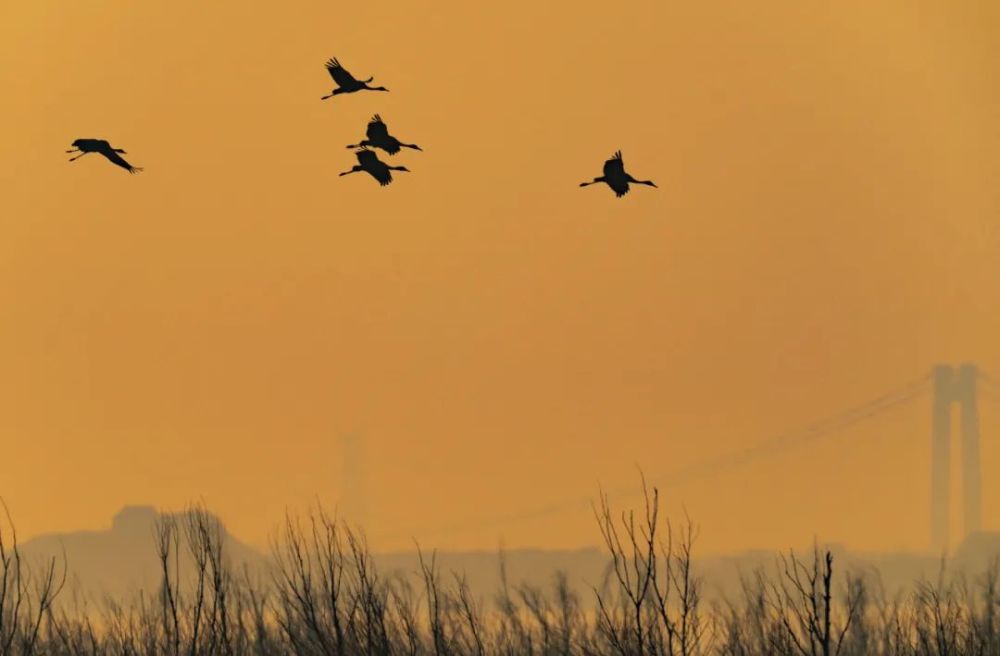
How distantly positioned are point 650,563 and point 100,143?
26.4 ft

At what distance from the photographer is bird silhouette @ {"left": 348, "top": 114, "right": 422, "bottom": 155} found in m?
24.4

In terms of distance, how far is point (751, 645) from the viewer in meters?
43.0

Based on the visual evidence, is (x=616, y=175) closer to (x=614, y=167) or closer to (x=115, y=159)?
(x=614, y=167)

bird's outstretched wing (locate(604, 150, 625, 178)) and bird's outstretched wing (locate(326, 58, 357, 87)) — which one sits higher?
bird's outstretched wing (locate(326, 58, 357, 87))

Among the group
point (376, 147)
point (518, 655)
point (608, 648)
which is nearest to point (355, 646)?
point (376, 147)

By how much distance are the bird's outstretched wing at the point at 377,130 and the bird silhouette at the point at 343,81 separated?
0.45m

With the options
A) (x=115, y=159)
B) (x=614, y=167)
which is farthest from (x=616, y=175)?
(x=115, y=159)

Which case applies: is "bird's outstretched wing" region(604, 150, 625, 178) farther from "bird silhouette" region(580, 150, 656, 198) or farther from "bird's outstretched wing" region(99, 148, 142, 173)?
"bird's outstretched wing" region(99, 148, 142, 173)

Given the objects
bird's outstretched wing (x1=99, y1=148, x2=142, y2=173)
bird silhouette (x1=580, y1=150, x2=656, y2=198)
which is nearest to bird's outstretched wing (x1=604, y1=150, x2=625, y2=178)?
bird silhouette (x1=580, y1=150, x2=656, y2=198)

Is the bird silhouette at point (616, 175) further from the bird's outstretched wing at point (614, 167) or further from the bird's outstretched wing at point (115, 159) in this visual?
the bird's outstretched wing at point (115, 159)

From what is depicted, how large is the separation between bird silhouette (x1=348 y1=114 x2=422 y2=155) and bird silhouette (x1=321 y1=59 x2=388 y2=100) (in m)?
0.47

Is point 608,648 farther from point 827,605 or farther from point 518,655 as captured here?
point 827,605

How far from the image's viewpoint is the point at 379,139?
24.5 metres

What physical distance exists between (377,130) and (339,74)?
1.04 m
